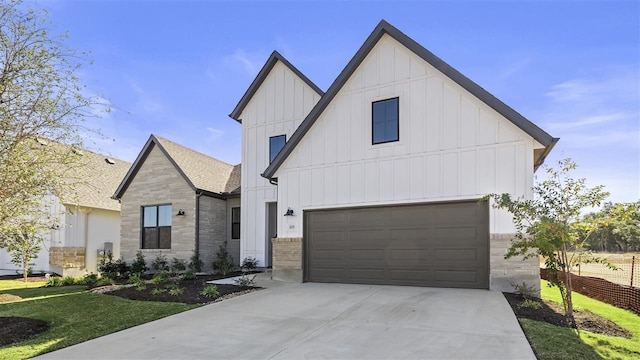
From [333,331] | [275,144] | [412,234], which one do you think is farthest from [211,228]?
[333,331]

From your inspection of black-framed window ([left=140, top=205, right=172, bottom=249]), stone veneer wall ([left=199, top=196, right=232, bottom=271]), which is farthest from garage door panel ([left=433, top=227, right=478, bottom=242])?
black-framed window ([left=140, top=205, right=172, bottom=249])

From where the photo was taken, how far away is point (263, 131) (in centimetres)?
1692

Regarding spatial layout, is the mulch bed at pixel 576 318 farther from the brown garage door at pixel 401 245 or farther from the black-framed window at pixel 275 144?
the black-framed window at pixel 275 144

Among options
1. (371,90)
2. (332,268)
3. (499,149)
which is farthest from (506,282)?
(371,90)

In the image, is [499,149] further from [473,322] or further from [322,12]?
[322,12]

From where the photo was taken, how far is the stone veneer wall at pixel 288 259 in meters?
12.4

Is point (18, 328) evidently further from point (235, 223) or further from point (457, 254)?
point (235, 223)

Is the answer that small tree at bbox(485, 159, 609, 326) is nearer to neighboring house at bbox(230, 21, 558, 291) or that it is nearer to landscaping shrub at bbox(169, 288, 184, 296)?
neighboring house at bbox(230, 21, 558, 291)

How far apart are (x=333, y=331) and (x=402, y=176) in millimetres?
5829

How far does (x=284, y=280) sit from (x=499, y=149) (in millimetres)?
7467

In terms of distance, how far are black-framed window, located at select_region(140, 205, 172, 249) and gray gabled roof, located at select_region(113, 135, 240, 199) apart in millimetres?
1791

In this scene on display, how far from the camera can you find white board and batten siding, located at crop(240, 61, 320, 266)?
53.5 feet

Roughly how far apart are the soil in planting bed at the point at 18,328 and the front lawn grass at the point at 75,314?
0.18 meters

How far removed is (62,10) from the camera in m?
8.98
